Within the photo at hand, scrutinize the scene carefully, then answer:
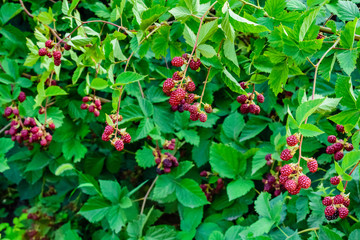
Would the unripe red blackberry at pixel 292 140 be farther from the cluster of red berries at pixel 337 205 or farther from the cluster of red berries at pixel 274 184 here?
the cluster of red berries at pixel 274 184

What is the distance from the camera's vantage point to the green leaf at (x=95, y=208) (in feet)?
4.91

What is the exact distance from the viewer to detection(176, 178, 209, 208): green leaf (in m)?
1.52

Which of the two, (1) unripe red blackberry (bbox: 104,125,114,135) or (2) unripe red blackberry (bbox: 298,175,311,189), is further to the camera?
(1) unripe red blackberry (bbox: 104,125,114,135)

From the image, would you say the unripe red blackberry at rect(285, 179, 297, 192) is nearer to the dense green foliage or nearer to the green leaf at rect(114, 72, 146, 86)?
the dense green foliage

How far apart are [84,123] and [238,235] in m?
0.96

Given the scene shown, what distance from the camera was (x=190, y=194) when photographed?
1540mm

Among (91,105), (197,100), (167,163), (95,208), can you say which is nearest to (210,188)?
(167,163)

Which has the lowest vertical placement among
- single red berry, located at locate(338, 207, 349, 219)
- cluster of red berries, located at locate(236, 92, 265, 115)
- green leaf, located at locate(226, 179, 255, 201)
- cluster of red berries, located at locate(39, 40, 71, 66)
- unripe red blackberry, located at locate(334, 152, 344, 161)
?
green leaf, located at locate(226, 179, 255, 201)

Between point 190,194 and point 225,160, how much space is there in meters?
0.22

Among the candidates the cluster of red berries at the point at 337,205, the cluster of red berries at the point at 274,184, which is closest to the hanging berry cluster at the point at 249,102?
the cluster of red berries at the point at 337,205

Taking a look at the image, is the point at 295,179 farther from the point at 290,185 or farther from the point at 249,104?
the point at 249,104

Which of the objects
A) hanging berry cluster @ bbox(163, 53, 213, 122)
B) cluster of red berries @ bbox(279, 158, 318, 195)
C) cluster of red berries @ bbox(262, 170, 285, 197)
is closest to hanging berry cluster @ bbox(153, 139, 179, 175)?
cluster of red berries @ bbox(262, 170, 285, 197)

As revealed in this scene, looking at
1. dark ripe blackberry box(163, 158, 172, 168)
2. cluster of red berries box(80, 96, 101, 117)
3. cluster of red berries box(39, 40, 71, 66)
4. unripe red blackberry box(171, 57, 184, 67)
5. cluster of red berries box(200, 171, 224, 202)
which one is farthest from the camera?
cluster of red berries box(200, 171, 224, 202)

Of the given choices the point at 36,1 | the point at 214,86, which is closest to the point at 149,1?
the point at 214,86
